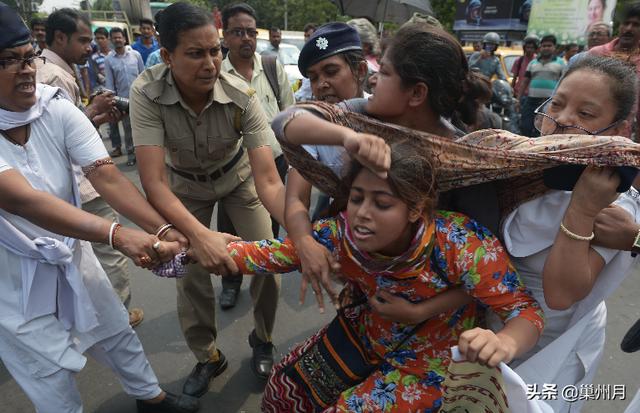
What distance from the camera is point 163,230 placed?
180 centimetres

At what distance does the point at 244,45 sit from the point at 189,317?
2.11m

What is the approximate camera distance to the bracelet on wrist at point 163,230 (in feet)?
5.84

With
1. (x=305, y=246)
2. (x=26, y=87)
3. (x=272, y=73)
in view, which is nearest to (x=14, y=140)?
(x=26, y=87)

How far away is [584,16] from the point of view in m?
13.5

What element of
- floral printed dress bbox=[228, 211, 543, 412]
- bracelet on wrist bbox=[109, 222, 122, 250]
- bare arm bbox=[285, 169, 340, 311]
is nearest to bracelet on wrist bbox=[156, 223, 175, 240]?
bracelet on wrist bbox=[109, 222, 122, 250]

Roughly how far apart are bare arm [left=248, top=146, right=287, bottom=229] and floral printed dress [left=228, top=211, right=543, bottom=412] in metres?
0.50

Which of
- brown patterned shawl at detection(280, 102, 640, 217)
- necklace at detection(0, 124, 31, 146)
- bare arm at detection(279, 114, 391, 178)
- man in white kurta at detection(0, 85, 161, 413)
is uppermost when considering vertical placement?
bare arm at detection(279, 114, 391, 178)

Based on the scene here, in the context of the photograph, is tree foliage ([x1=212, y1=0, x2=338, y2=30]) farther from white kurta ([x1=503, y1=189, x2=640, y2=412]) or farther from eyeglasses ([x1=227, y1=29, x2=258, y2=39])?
white kurta ([x1=503, y1=189, x2=640, y2=412])

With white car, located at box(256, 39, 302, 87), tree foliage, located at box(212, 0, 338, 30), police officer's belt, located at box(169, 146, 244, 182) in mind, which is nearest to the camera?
police officer's belt, located at box(169, 146, 244, 182)

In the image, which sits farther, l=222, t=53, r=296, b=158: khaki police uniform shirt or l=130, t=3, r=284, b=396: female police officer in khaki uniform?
l=222, t=53, r=296, b=158: khaki police uniform shirt

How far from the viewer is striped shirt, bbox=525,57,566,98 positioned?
6484 mm

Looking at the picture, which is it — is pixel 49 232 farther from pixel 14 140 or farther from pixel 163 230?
pixel 163 230

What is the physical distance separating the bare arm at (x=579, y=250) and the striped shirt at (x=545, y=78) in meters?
6.07

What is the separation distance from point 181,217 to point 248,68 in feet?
6.85
